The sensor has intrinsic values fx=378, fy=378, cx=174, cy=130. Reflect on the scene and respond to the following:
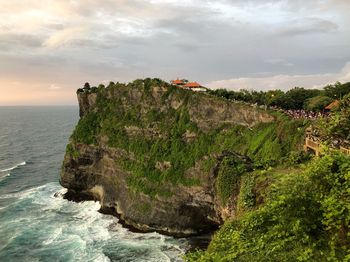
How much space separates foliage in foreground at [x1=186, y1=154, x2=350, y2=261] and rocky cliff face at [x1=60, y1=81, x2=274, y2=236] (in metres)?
29.7

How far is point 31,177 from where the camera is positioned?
8038 centimetres

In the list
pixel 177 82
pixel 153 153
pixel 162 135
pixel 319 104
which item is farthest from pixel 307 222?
pixel 177 82

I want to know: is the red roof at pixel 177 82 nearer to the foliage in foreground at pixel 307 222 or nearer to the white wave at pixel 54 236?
the white wave at pixel 54 236

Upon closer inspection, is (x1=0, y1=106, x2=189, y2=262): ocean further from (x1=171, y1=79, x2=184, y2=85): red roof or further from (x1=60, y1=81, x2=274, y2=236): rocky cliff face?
(x1=171, y1=79, x2=184, y2=85): red roof

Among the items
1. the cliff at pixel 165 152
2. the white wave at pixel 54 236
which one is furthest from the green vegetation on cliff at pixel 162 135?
the white wave at pixel 54 236

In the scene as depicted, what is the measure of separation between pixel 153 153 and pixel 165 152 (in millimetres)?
2050

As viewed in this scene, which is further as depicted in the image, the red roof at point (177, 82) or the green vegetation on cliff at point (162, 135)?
the red roof at point (177, 82)

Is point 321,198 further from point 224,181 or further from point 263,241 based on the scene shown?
point 224,181

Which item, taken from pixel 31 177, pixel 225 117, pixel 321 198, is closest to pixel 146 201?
pixel 225 117

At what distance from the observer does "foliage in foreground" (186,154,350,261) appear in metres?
11.7

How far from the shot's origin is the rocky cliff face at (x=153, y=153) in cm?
5119

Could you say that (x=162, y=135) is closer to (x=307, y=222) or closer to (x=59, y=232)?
(x=59, y=232)

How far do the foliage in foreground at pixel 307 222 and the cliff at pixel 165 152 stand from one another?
985 inches

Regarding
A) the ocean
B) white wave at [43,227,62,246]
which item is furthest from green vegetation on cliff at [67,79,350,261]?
white wave at [43,227,62,246]
